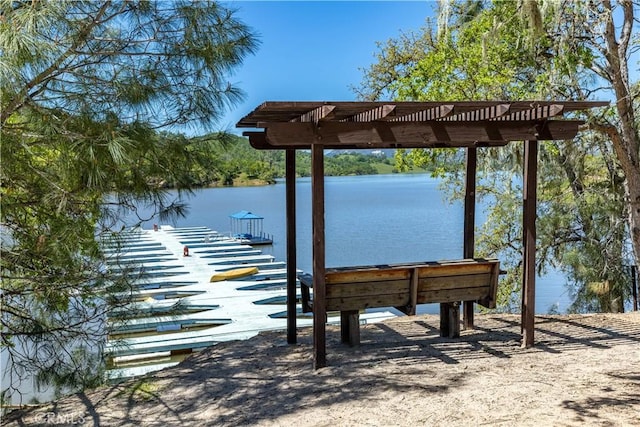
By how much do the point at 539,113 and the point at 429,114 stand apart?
35.4 inches

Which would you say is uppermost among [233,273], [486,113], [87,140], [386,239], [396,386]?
[486,113]

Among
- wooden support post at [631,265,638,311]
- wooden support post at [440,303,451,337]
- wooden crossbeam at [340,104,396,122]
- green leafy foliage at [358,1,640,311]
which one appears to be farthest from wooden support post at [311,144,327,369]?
wooden support post at [631,265,638,311]

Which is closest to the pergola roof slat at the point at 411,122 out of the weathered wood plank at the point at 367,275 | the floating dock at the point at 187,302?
the weathered wood plank at the point at 367,275

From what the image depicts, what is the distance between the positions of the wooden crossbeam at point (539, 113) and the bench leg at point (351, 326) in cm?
192

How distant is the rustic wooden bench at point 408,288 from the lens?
4289mm

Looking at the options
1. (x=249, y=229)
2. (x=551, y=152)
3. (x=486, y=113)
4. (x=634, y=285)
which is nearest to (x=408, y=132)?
(x=486, y=113)

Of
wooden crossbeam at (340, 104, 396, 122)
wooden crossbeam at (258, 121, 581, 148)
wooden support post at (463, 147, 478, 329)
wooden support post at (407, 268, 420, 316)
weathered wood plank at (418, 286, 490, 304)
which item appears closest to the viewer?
wooden crossbeam at (340, 104, 396, 122)

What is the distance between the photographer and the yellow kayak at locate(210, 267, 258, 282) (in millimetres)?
15800

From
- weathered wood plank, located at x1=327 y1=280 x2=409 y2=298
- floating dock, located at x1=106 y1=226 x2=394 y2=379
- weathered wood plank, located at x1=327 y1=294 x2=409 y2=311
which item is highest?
weathered wood plank, located at x1=327 y1=280 x2=409 y2=298

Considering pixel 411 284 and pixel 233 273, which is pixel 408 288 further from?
pixel 233 273

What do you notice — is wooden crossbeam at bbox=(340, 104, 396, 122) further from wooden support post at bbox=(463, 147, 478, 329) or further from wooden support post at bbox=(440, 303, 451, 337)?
wooden support post at bbox=(440, 303, 451, 337)

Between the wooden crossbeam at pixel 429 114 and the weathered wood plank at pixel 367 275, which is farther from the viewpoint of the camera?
the weathered wood plank at pixel 367 275

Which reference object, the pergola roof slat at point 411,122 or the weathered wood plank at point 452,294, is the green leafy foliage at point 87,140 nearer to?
the pergola roof slat at point 411,122

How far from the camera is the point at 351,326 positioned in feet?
14.8
